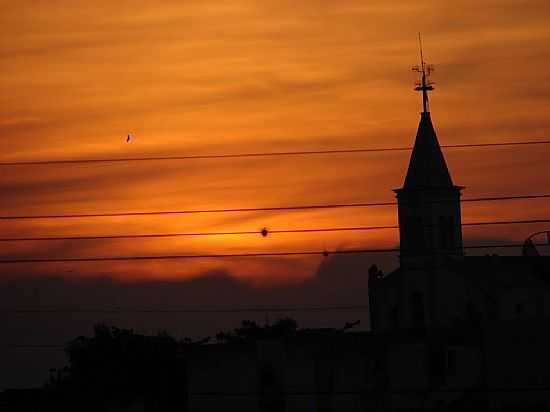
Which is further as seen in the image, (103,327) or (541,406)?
(103,327)

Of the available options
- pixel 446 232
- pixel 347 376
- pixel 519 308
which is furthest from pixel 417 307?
pixel 347 376

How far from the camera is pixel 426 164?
10669 centimetres

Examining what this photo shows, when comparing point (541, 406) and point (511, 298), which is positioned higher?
point (511, 298)

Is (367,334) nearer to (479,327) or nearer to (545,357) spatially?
(479,327)

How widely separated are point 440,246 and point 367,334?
30.8 metres

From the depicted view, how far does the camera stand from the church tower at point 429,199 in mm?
107062

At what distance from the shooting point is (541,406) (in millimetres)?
70812

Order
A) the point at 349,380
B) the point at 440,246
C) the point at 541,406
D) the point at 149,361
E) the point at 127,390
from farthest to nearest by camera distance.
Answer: the point at 440,246 < the point at 149,361 < the point at 127,390 < the point at 349,380 < the point at 541,406

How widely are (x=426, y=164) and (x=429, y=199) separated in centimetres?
263

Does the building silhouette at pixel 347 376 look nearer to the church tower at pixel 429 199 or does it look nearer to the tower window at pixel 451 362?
the tower window at pixel 451 362

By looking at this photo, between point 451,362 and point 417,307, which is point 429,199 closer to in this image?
point 417,307

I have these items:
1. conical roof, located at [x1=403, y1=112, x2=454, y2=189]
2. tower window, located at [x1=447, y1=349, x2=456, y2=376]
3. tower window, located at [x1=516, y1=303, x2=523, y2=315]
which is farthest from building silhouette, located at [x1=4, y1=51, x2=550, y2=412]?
conical roof, located at [x1=403, y1=112, x2=454, y2=189]

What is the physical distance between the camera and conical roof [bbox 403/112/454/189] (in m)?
107

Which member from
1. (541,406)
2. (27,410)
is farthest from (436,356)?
(27,410)
